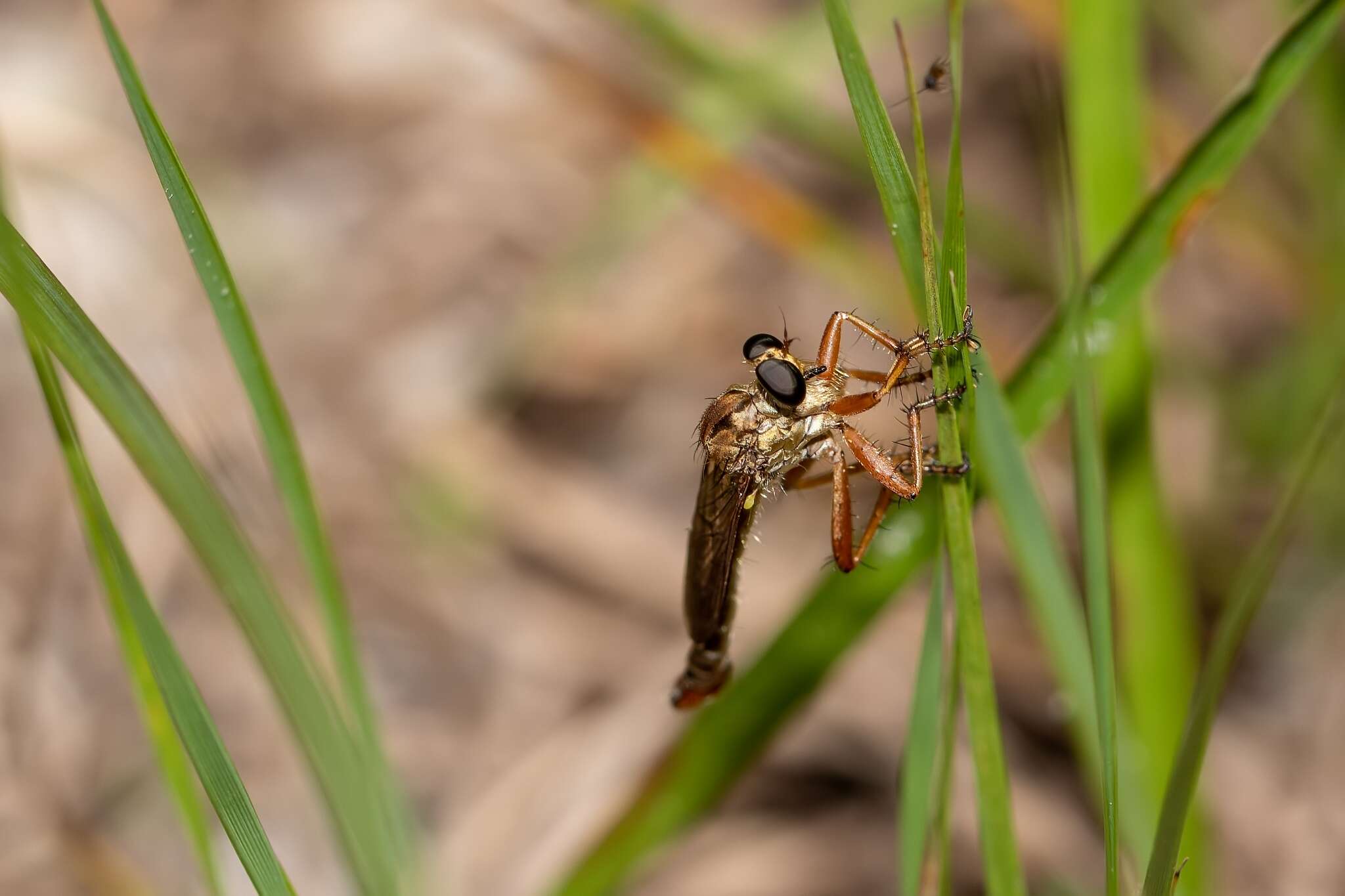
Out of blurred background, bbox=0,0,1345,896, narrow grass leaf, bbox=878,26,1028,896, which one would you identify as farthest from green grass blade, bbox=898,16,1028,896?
blurred background, bbox=0,0,1345,896

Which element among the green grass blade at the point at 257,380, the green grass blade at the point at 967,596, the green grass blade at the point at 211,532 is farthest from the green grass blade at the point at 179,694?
the green grass blade at the point at 967,596

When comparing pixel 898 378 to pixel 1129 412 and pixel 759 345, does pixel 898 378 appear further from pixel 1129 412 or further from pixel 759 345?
pixel 1129 412

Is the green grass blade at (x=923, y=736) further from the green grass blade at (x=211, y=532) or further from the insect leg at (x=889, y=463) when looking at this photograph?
the green grass blade at (x=211, y=532)

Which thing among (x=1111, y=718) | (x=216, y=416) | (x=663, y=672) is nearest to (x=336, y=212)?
(x=216, y=416)

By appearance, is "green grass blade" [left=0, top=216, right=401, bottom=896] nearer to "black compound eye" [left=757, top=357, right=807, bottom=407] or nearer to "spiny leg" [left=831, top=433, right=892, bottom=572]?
"spiny leg" [left=831, top=433, right=892, bottom=572]

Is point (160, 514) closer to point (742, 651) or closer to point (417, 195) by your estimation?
point (417, 195)

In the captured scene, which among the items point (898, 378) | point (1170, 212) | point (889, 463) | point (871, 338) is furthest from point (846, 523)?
point (1170, 212)
